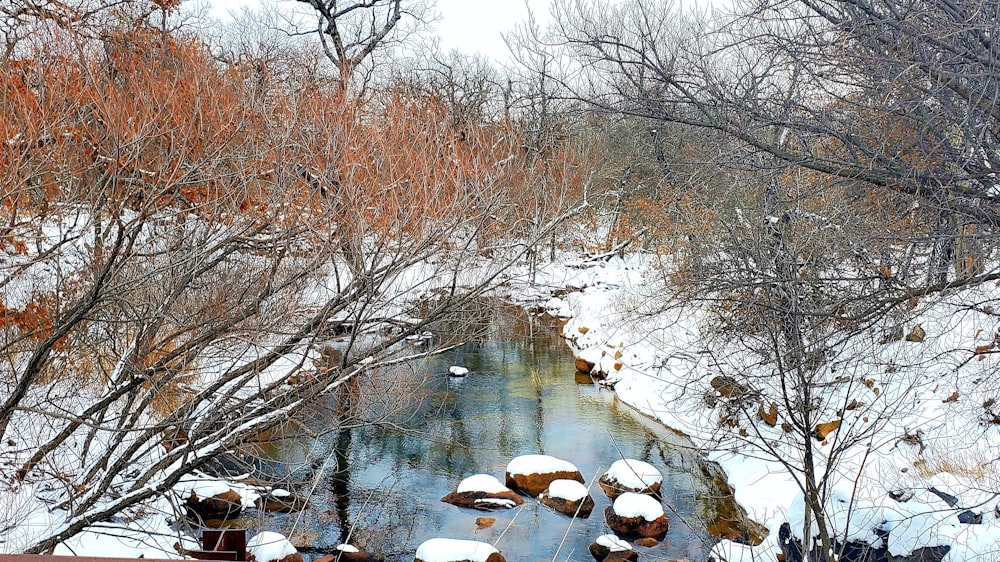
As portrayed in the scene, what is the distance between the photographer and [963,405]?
8164 millimetres

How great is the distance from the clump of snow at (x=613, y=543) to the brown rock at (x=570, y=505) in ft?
2.43

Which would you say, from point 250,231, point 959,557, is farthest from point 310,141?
point 959,557

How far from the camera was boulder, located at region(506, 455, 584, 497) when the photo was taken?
8848mm

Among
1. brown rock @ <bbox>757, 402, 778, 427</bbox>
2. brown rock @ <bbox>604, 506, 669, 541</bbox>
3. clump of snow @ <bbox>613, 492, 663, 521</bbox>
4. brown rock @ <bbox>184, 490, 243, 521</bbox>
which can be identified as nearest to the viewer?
brown rock @ <bbox>604, 506, 669, 541</bbox>

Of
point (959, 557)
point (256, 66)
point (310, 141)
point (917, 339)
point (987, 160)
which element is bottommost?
point (959, 557)

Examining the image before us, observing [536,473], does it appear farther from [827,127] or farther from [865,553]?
[827,127]

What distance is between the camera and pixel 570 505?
8.43 m

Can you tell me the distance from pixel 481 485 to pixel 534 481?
25.3 inches

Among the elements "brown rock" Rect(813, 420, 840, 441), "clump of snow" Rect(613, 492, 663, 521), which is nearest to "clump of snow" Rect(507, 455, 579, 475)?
"clump of snow" Rect(613, 492, 663, 521)

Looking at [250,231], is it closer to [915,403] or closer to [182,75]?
[182,75]

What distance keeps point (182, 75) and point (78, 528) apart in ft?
17.4

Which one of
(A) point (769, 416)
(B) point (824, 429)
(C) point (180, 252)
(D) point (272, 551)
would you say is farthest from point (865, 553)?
(C) point (180, 252)

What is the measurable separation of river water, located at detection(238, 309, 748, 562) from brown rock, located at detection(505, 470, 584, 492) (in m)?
0.28

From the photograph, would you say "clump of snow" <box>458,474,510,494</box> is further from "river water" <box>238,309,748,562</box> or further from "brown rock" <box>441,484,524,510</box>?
"river water" <box>238,309,748,562</box>
